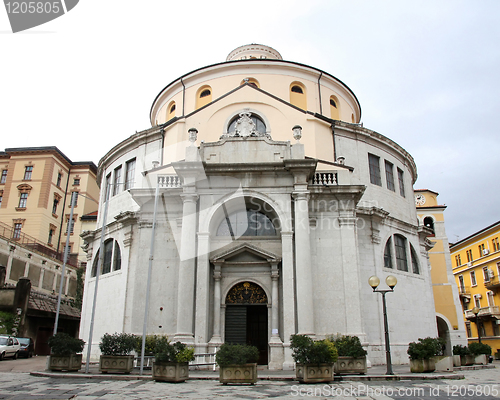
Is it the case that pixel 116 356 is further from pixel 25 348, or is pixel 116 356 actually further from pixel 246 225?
pixel 25 348

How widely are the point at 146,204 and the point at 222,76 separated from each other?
11.9 m

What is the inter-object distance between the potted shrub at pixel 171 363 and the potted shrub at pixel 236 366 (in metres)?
1.38

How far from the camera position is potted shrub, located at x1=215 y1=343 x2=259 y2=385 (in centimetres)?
1302

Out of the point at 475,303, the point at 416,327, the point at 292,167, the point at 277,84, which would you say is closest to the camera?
the point at 292,167

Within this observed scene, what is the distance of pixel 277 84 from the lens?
29.3 m

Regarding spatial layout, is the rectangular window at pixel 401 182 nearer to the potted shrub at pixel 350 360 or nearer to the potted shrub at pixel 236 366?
the potted shrub at pixel 350 360

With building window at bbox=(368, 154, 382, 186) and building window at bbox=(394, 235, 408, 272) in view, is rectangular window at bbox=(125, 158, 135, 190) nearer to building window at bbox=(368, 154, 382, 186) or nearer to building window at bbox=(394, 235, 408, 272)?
building window at bbox=(368, 154, 382, 186)

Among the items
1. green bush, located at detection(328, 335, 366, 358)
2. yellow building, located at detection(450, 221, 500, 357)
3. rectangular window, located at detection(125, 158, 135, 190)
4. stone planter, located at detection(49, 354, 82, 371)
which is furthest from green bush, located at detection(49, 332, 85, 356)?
yellow building, located at detection(450, 221, 500, 357)

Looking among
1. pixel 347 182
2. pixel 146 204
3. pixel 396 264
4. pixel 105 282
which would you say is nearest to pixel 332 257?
pixel 347 182

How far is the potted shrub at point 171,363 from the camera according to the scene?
1361cm

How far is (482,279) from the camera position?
162 feet

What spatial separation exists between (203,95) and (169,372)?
20938 millimetres

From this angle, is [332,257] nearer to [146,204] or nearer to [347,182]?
[347,182]

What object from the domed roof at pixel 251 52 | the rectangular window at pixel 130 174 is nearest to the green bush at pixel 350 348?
the rectangular window at pixel 130 174
